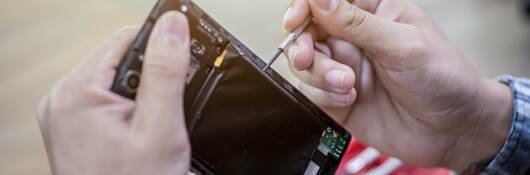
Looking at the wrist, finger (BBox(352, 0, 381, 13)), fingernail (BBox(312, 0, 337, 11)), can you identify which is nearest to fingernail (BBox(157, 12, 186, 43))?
fingernail (BBox(312, 0, 337, 11))

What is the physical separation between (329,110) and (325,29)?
0.48 ft

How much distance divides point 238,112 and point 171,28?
15 cm

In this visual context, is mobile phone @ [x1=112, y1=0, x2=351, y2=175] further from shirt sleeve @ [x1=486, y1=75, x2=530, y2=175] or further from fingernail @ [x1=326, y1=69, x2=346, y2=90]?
shirt sleeve @ [x1=486, y1=75, x2=530, y2=175]

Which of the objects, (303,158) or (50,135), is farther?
(303,158)

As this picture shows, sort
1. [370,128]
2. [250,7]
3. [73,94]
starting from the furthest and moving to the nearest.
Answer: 1. [250,7]
2. [370,128]
3. [73,94]

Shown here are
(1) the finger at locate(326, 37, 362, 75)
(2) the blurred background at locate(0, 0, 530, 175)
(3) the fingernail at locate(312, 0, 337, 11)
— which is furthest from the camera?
(2) the blurred background at locate(0, 0, 530, 175)

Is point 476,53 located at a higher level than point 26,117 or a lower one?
lower

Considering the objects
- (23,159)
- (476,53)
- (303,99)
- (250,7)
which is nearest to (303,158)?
(303,99)

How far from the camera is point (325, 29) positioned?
74 centimetres

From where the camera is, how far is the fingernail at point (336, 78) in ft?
2.34

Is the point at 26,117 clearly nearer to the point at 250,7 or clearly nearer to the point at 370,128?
the point at 250,7

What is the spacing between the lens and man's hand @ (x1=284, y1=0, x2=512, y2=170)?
0.72 meters

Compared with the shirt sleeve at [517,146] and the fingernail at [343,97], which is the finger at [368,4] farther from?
the shirt sleeve at [517,146]

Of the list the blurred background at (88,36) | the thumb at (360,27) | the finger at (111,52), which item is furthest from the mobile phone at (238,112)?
the blurred background at (88,36)
